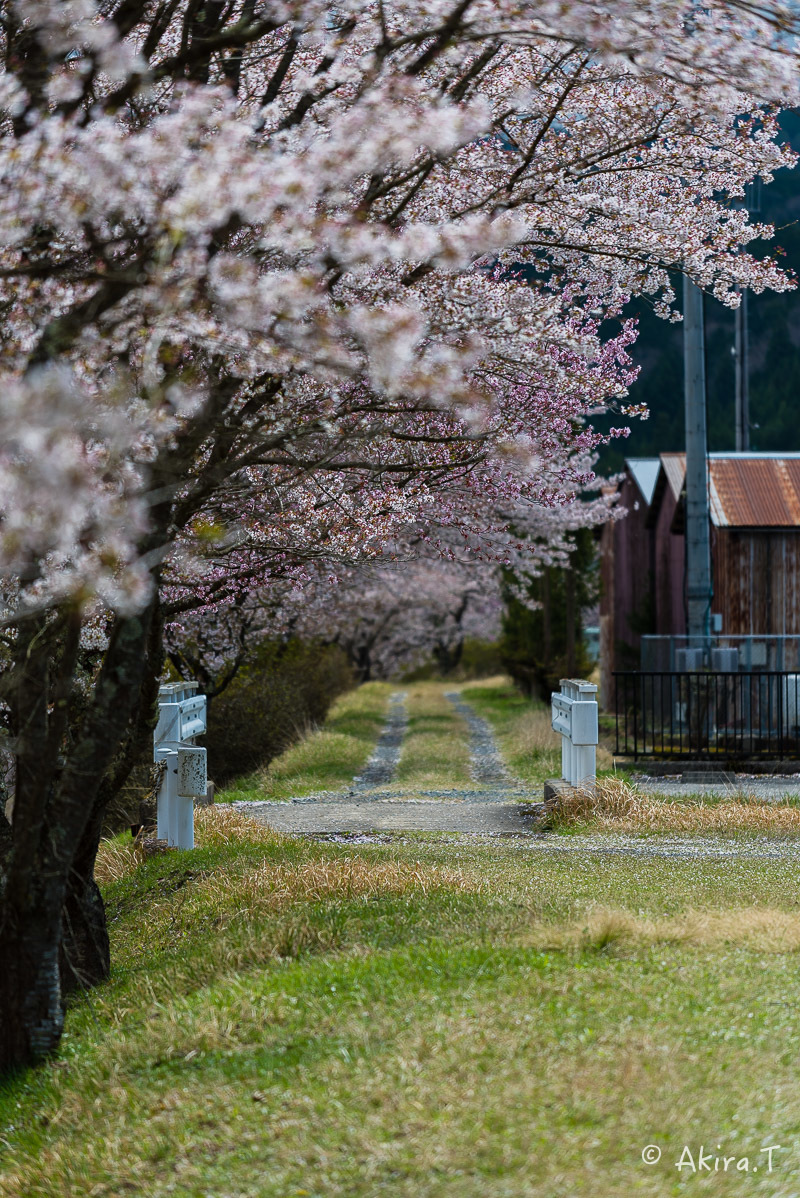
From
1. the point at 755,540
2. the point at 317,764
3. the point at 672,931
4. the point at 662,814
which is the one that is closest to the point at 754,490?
the point at 755,540

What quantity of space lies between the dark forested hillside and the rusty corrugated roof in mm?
58614

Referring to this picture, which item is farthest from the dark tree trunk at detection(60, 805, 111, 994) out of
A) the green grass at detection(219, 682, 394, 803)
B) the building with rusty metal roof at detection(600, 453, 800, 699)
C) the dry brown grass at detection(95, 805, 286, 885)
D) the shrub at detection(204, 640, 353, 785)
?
the building with rusty metal roof at detection(600, 453, 800, 699)

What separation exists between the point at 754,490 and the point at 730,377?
88.0 meters

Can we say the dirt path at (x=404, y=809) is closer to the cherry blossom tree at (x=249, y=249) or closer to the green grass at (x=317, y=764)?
the green grass at (x=317, y=764)

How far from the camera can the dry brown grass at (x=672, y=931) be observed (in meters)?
5.05

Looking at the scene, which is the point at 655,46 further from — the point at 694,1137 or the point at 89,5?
the point at 694,1137

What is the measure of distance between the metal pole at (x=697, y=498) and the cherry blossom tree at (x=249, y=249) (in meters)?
8.64

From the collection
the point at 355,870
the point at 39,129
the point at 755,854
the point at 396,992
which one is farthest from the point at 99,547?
the point at 755,854

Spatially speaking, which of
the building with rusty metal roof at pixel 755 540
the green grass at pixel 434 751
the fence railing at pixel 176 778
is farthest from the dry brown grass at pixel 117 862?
the building with rusty metal roof at pixel 755 540

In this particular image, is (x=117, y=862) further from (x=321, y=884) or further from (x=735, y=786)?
(x=735, y=786)

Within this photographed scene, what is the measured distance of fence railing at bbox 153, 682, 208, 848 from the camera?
27.7 ft

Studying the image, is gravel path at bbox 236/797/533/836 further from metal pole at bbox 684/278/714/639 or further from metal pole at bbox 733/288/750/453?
metal pole at bbox 733/288/750/453

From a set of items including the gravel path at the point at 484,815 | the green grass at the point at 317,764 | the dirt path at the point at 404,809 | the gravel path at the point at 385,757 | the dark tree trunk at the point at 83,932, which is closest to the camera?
the dark tree trunk at the point at 83,932

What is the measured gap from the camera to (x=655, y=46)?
4844mm
